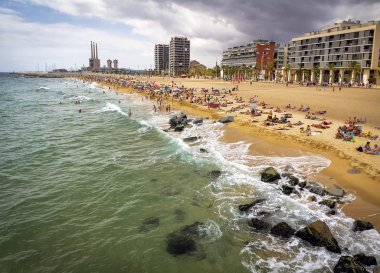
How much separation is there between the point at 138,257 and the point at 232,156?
34.2ft

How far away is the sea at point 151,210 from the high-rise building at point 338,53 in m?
71.2

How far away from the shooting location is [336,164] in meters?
15.1

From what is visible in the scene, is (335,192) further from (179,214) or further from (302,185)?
(179,214)

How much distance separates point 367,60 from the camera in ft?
237

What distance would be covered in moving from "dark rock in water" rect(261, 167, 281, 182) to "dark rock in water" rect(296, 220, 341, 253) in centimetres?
441

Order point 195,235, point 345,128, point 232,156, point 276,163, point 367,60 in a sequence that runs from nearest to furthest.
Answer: point 195,235 → point 276,163 → point 232,156 → point 345,128 → point 367,60

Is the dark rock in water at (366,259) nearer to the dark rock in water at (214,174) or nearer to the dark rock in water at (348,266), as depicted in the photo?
the dark rock in water at (348,266)

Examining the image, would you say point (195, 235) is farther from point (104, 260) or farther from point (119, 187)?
point (119, 187)

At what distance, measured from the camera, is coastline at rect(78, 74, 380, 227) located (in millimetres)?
10907

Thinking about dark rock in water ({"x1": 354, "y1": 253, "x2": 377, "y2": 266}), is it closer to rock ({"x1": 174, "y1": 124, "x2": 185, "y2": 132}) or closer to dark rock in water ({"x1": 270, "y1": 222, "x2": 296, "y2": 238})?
dark rock in water ({"x1": 270, "y1": 222, "x2": 296, "y2": 238})

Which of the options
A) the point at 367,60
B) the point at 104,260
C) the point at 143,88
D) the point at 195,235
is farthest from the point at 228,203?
the point at 367,60

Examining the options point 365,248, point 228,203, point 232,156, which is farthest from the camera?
point 232,156

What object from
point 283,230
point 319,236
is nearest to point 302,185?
point 283,230

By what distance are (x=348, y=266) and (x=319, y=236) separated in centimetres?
139
